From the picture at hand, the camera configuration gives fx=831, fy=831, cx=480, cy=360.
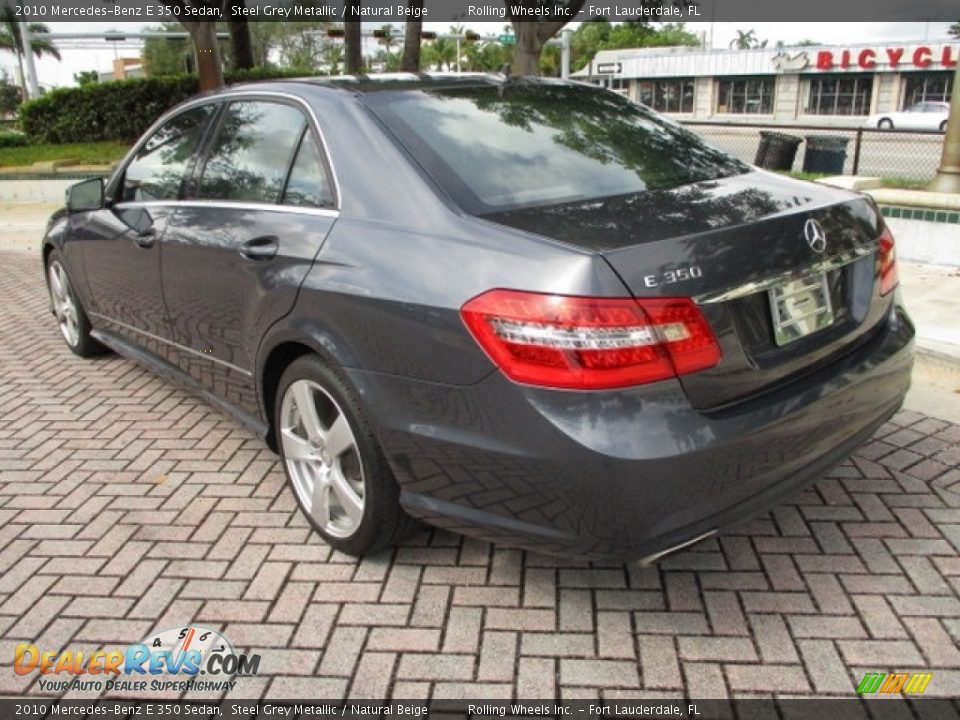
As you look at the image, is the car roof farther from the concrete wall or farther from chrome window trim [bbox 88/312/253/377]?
the concrete wall

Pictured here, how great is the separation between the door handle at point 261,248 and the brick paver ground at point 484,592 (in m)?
1.05

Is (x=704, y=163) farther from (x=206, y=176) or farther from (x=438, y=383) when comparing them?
(x=206, y=176)

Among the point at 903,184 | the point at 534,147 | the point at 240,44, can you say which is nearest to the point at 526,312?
the point at 534,147

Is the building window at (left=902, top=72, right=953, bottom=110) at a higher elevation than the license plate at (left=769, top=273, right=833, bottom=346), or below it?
below

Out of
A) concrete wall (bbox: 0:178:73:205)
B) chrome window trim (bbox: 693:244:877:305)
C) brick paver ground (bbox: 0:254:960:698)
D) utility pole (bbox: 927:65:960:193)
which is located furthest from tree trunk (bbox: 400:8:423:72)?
chrome window trim (bbox: 693:244:877:305)

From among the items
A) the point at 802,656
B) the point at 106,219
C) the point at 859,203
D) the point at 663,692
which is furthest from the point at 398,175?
the point at 106,219

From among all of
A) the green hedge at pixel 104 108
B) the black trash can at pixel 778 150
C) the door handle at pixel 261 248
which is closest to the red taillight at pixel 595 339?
the door handle at pixel 261 248

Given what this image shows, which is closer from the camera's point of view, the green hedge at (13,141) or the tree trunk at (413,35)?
the green hedge at (13,141)

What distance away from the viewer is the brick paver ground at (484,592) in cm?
241

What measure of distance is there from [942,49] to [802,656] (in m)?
51.7

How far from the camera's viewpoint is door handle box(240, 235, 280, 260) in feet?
9.77

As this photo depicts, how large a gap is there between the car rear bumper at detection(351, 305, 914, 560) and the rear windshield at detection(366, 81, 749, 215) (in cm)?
66

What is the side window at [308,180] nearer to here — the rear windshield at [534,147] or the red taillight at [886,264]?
the rear windshield at [534,147]

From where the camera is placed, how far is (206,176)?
11.8ft
